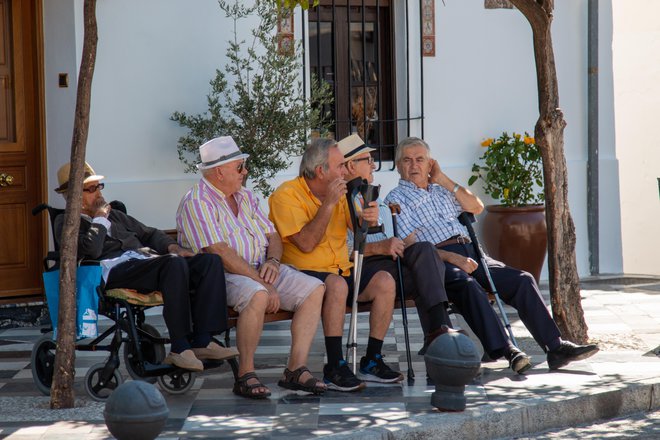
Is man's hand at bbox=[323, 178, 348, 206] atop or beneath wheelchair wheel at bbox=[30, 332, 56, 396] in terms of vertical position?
atop

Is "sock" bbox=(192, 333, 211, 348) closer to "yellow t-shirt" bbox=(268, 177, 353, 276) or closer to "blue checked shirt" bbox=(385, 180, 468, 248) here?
"yellow t-shirt" bbox=(268, 177, 353, 276)

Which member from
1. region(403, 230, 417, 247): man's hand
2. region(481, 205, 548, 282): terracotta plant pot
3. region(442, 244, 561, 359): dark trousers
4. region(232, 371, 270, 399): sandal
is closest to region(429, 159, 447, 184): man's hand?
region(403, 230, 417, 247): man's hand

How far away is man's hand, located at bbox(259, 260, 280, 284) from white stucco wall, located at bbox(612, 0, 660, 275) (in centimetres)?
777

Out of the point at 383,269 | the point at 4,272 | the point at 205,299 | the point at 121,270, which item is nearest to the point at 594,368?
the point at 383,269

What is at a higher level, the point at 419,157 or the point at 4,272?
the point at 419,157

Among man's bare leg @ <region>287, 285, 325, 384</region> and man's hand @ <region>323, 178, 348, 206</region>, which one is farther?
man's hand @ <region>323, 178, 348, 206</region>

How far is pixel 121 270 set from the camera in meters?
6.58

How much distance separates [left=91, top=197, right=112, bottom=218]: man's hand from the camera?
6.86 m

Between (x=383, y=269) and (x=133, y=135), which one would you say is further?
(x=133, y=135)

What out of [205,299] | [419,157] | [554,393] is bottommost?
[554,393]

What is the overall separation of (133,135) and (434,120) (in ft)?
10.2

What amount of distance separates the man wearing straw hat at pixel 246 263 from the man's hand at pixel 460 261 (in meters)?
1.10

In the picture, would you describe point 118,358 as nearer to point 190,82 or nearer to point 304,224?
point 304,224

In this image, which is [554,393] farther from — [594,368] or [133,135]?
[133,135]
